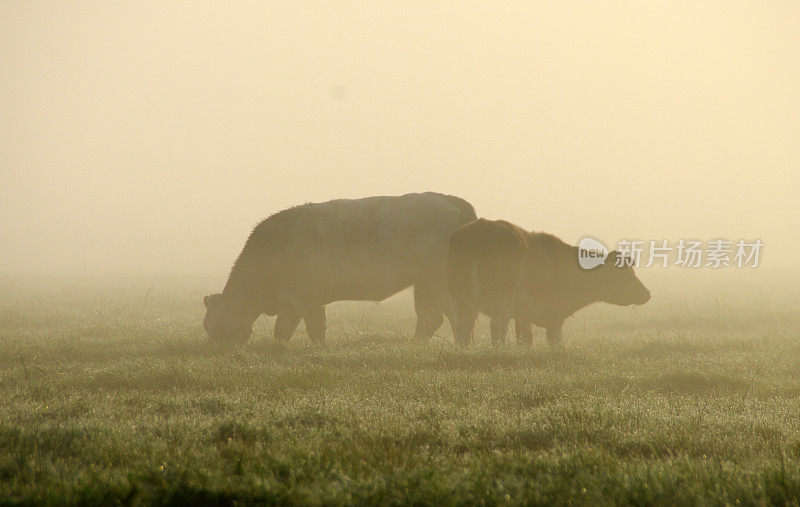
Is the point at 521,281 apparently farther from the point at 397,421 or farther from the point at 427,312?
the point at 397,421

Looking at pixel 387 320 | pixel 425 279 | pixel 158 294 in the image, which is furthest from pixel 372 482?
pixel 158 294

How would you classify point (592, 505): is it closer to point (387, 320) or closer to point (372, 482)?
point (372, 482)

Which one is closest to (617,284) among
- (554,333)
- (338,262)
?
(554,333)

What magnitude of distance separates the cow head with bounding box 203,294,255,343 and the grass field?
117 cm

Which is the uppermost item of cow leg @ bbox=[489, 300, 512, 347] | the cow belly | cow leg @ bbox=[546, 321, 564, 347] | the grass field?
the cow belly

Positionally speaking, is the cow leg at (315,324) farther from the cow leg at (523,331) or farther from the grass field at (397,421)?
the cow leg at (523,331)

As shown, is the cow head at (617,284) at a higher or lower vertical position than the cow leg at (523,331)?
higher

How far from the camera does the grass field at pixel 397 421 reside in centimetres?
454

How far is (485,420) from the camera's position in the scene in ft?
21.5

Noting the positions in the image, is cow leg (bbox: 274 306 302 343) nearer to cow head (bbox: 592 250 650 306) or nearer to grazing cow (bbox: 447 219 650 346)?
grazing cow (bbox: 447 219 650 346)

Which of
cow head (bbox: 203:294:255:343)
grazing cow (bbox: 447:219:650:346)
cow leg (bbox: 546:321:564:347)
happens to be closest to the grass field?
cow leg (bbox: 546:321:564:347)

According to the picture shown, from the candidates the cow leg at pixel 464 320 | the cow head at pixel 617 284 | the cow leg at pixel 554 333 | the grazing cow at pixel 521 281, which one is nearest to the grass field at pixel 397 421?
the cow leg at pixel 554 333

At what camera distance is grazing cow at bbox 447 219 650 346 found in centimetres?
1174

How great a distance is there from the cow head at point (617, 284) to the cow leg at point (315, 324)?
5.95 meters
